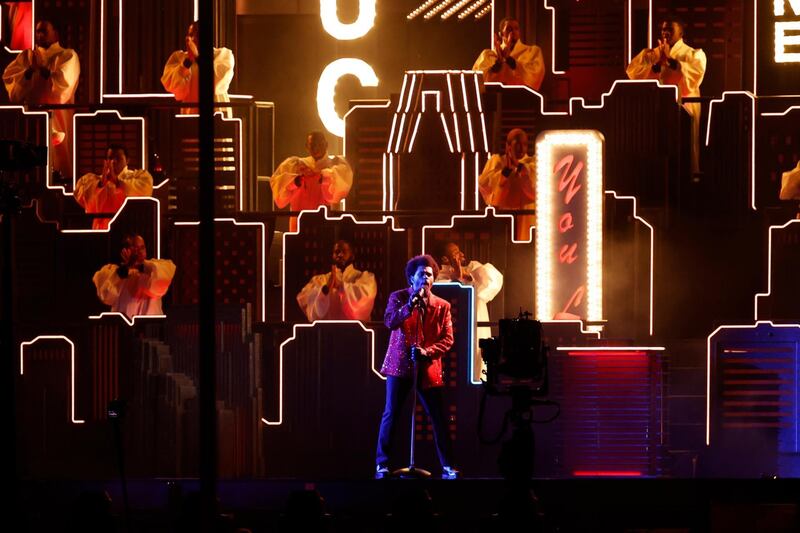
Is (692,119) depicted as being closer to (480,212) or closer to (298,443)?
(480,212)

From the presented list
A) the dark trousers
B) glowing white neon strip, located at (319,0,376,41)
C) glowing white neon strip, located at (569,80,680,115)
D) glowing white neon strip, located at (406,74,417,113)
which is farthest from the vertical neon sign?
the dark trousers

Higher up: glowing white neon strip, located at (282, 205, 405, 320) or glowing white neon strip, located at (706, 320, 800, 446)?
glowing white neon strip, located at (282, 205, 405, 320)

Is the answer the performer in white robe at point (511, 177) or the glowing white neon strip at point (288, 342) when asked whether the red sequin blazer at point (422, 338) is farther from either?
the performer in white robe at point (511, 177)

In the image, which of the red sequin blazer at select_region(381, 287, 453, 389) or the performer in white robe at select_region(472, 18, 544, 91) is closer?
the red sequin blazer at select_region(381, 287, 453, 389)

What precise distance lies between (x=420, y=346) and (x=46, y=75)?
166 inches

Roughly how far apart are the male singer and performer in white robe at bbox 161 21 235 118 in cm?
268

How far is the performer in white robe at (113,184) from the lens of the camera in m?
10.6

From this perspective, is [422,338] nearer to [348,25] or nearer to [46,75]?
[348,25]

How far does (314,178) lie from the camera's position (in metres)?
10.5

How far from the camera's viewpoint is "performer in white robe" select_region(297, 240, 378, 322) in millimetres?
10398

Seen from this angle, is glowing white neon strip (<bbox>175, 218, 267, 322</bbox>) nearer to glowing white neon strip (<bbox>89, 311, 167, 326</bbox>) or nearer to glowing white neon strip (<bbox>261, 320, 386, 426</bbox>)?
glowing white neon strip (<bbox>261, 320, 386, 426</bbox>)

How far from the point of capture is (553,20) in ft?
34.8

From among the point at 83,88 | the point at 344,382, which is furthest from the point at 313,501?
the point at 83,88

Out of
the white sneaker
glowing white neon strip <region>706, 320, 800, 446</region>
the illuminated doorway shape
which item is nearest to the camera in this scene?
the white sneaker
